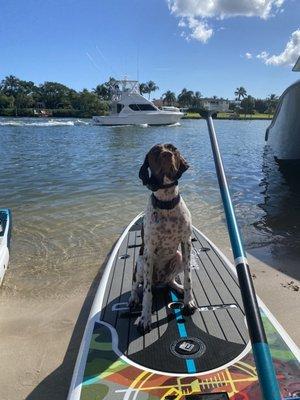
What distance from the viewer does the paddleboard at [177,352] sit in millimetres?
2869

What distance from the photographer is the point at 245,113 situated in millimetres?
114062

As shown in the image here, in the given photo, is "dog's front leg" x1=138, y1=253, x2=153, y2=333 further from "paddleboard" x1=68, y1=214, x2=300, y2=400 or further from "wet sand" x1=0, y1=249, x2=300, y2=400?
"wet sand" x1=0, y1=249, x2=300, y2=400

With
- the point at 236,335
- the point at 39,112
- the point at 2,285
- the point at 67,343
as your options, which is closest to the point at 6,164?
the point at 2,285

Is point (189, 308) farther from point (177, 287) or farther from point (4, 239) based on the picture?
point (4, 239)

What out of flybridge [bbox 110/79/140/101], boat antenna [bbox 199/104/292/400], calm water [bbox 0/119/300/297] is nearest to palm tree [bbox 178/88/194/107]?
flybridge [bbox 110/79/140/101]

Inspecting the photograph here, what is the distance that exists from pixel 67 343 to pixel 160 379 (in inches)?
63.0

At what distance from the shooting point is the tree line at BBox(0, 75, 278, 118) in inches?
3880

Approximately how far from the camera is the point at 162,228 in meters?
3.52

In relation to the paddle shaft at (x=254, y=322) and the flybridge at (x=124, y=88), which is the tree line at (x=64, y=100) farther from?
the paddle shaft at (x=254, y=322)

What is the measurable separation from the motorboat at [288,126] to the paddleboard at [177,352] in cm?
1092

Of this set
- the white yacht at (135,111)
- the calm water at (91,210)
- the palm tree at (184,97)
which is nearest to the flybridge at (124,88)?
the white yacht at (135,111)

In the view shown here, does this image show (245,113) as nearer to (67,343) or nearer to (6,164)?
(6,164)

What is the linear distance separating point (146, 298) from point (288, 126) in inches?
502

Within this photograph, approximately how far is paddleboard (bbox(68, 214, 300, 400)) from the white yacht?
46.9 metres
